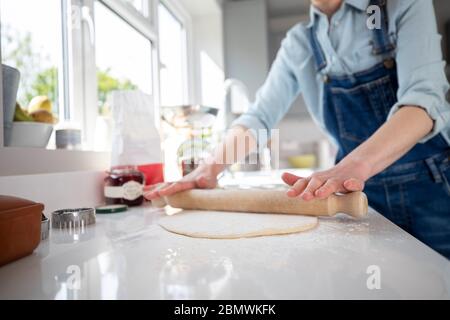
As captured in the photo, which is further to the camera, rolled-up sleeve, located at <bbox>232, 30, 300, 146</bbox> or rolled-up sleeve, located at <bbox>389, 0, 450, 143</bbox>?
rolled-up sleeve, located at <bbox>232, 30, 300, 146</bbox>

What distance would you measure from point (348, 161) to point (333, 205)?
116 mm

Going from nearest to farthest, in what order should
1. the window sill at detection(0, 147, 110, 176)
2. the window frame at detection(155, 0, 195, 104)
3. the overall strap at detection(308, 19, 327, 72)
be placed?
1. the window sill at detection(0, 147, 110, 176)
2. the overall strap at detection(308, 19, 327, 72)
3. the window frame at detection(155, 0, 195, 104)

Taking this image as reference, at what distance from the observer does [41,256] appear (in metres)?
0.45

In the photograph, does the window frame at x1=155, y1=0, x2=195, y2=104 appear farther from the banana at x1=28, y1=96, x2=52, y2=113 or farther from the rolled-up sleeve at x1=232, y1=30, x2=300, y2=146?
the banana at x1=28, y1=96, x2=52, y2=113

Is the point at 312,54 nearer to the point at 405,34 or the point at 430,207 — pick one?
the point at 405,34

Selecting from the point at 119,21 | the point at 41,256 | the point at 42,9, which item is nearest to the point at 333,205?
the point at 41,256

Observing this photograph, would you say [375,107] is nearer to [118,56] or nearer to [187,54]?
[118,56]

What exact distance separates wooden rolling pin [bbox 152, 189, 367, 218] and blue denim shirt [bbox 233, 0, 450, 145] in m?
0.30

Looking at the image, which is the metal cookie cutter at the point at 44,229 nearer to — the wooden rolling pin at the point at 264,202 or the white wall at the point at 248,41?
the wooden rolling pin at the point at 264,202

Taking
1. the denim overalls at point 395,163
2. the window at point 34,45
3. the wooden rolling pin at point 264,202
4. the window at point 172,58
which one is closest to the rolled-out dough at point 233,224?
the wooden rolling pin at point 264,202

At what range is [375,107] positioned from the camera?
3.13 feet

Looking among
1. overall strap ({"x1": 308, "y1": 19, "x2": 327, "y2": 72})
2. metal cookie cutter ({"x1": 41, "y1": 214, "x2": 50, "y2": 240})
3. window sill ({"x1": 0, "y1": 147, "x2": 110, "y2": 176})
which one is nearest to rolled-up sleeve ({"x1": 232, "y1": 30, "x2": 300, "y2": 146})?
overall strap ({"x1": 308, "y1": 19, "x2": 327, "y2": 72})

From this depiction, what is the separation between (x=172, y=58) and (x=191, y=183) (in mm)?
1641

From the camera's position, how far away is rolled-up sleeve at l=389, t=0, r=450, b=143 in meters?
0.69
